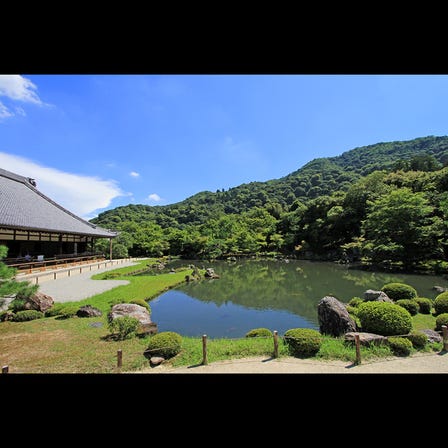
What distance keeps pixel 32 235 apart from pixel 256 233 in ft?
105

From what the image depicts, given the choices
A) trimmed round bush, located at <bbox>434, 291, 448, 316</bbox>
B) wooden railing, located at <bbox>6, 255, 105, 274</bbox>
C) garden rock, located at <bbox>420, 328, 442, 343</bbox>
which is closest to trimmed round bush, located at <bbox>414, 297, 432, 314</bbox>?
trimmed round bush, located at <bbox>434, 291, 448, 316</bbox>

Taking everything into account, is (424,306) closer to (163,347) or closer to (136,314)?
(163,347)

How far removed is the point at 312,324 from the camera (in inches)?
388

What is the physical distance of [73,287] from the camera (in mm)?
14148

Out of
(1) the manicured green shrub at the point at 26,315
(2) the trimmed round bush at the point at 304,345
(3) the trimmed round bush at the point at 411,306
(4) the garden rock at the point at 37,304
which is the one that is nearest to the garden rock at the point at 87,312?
(1) the manicured green shrub at the point at 26,315

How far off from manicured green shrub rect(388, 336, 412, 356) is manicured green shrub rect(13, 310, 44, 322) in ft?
34.7

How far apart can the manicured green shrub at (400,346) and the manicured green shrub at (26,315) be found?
1058 cm

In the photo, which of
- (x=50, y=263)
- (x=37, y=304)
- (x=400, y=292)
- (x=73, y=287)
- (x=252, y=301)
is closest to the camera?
(x=37, y=304)

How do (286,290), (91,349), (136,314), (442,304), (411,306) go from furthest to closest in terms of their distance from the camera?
1. (286,290)
2. (411,306)
3. (442,304)
4. (136,314)
5. (91,349)

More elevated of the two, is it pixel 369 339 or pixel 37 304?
pixel 37 304

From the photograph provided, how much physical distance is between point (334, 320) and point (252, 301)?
21.6 feet

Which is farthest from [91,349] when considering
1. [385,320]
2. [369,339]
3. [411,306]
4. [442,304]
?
[442,304]
